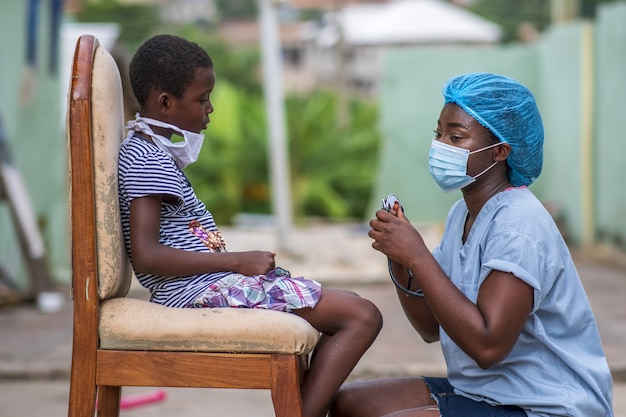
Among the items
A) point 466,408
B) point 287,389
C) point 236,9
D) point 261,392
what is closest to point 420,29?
point 261,392

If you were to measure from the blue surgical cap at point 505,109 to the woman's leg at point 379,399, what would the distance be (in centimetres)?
75

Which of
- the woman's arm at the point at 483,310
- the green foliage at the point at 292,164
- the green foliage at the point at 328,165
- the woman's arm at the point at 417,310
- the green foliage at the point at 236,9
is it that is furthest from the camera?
the green foliage at the point at 236,9

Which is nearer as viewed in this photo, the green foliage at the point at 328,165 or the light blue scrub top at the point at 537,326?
the light blue scrub top at the point at 537,326

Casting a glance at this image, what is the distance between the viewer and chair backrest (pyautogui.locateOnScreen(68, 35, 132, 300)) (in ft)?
7.61

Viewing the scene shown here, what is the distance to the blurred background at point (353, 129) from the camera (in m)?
7.70

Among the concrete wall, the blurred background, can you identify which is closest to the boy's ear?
the blurred background

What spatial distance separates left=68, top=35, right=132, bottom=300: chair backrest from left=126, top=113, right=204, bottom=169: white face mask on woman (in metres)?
0.13

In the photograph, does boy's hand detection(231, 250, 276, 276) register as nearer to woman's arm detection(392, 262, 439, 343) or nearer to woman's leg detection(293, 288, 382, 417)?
woman's leg detection(293, 288, 382, 417)

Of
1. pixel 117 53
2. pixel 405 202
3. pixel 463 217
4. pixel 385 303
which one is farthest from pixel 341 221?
pixel 463 217

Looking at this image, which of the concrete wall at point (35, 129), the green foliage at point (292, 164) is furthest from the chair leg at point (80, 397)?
the green foliage at point (292, 164)

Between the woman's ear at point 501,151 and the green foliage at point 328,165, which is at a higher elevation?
the woman's ear at point 501,151

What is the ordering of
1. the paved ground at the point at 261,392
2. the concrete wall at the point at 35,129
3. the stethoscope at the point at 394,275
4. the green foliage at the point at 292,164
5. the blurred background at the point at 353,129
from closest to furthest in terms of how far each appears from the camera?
the stethoscope at the point at 394,275 → the paved ground at the point at 261,392 → the concrete wall at the point at 35,129 → the blurred background at the point at 353,129 → the green foliage at the point at 292,164

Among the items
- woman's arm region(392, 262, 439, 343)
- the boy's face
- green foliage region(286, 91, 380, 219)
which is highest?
the boy's face

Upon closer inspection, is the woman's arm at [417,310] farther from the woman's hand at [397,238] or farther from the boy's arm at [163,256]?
the boy's arm at [163,256]
